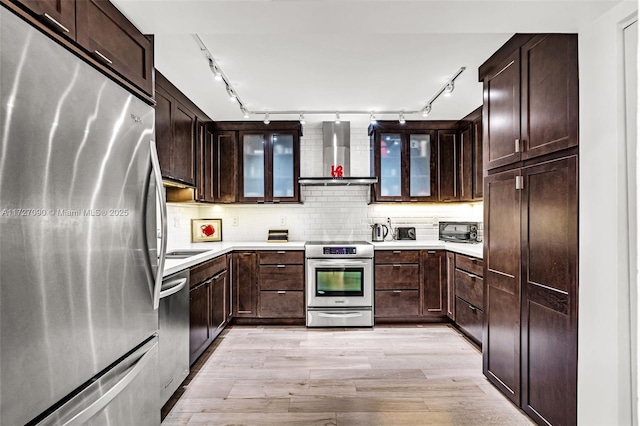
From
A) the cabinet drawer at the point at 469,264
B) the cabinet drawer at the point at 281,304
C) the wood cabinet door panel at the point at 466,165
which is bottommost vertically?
the cabinet drawer at the point at 281,304

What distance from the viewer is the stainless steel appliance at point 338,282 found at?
3.97 meters

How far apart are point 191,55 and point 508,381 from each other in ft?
10.3

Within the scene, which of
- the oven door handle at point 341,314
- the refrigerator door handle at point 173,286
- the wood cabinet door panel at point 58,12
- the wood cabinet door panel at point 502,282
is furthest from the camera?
the oven door handle at point 341,314

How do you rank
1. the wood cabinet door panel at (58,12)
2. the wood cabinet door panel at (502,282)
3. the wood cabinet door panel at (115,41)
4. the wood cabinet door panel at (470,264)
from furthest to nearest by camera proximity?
the wood cabinet door panel at (470,264), the wood cabinet door panel at (502,282), the wood cabinet door panel at (115,41), the wood cabinet door panel at (58,12)

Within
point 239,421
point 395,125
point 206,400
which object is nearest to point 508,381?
point 239,421

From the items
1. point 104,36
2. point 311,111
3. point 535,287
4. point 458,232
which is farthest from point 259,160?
point 535,287

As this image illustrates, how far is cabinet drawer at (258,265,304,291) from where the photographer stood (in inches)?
158

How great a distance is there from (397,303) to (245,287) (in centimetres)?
174

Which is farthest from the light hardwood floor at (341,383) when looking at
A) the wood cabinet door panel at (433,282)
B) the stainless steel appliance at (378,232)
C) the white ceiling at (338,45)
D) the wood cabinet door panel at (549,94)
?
the white ceiling at (338,45)

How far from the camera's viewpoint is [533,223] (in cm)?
206

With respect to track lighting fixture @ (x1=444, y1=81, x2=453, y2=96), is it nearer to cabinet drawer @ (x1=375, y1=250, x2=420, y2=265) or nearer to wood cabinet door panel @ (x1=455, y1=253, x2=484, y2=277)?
wood cabinet door panel @ (x1=455, y1=253, x2=484, y2=277)

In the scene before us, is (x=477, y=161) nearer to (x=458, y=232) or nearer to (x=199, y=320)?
(x=458, y=232)

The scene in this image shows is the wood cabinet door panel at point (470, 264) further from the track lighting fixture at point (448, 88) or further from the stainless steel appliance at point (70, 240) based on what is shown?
the stainless steel appliance at point (70, 240)

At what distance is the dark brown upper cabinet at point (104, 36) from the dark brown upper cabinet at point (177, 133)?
95 cm
